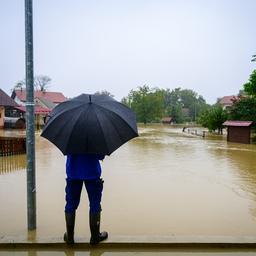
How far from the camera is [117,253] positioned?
13.2ft

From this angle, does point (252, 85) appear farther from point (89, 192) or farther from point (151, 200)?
point (89, 192)

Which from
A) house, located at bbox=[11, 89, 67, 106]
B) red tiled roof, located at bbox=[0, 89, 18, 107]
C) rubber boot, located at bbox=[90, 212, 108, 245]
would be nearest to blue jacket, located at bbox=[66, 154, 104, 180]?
rubber boot, located at bbox=[90, 212, 108, 245]

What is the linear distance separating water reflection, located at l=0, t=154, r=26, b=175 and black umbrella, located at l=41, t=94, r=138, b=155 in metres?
7.25

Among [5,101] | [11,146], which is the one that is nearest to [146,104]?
[5,101]

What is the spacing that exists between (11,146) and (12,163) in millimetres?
2341

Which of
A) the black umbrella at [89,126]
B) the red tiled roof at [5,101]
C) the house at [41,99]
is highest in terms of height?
the house at [41,99]

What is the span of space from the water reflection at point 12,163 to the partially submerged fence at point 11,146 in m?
0.30

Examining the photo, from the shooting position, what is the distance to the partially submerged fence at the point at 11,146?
46.9ft

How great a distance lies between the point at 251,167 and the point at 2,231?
32.1ft

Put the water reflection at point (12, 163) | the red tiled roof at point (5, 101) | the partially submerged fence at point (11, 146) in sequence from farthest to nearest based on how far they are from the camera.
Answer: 1. the red tiled roof at point (5, 101)
2. the partially submerged fence at point (11, 146)
3. the water reflection at point (12, 163)

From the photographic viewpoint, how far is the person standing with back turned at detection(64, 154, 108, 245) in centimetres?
412

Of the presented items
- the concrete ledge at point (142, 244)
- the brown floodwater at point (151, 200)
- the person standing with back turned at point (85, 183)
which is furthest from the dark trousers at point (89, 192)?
the brown floodwater at point (151, 200)

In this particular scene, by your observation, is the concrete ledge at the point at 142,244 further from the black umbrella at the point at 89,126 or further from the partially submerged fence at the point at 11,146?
the partially submerged fence at the point at 11,146

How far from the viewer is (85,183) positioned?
418 centimetres
